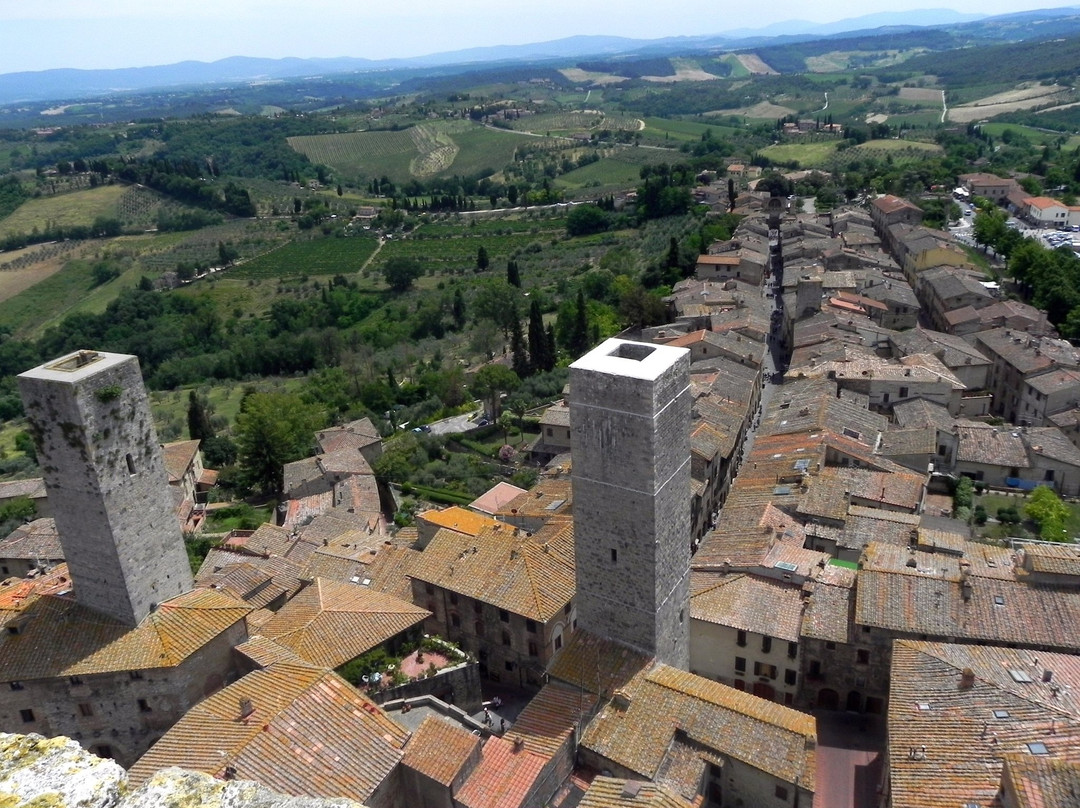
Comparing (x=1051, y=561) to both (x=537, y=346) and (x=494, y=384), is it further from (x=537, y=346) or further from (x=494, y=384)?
(x=537, y=346)

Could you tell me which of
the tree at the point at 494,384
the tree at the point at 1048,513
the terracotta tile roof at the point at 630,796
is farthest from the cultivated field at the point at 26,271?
the tree at the point at 1048,513

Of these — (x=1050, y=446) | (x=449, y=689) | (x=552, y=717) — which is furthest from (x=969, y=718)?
(x=1050, y=446)

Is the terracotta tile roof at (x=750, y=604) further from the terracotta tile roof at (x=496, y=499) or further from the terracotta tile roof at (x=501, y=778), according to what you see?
the terracotta tile roof at (x=496, y=499)

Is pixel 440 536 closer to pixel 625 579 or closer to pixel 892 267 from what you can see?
pixel 625 579

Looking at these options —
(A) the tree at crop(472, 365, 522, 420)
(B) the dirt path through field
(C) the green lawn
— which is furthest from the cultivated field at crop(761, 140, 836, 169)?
(C) the green lawn

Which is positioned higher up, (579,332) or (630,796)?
(630,796)

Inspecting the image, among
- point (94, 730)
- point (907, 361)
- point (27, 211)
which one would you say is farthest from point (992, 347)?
point (27, 211)
